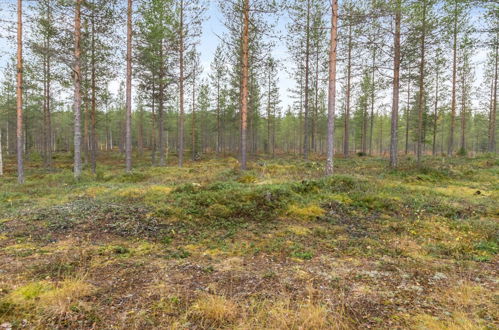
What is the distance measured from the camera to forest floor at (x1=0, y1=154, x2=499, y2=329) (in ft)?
10.2

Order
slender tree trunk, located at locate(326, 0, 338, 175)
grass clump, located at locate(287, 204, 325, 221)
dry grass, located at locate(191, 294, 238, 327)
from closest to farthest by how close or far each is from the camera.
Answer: dry grass, located at locate(191, 294, 238, 327) < grass clump, located at locate(287, 204, 325, 221) < slender tree trunk, located at locate(326, 0, 338, 175)

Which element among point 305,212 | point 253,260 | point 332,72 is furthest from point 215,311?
point 332,72

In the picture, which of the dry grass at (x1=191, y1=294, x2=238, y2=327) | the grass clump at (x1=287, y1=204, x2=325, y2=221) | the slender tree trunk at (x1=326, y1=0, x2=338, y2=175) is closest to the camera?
the dry grass at (x1=191, y1=294, x2=238, y2=327)

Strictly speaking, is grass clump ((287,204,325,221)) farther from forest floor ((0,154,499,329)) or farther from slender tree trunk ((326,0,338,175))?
slender tree trunk ((326,0,338,175))

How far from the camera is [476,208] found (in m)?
8.16

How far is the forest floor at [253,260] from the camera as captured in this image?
10.2ft

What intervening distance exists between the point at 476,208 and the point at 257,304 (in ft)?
28.6

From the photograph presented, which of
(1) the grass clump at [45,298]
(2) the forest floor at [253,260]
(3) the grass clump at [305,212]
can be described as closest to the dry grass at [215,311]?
(2) the forest floor at [253,260]

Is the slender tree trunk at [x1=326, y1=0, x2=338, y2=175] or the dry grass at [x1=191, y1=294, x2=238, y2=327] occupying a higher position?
the slender tree trunk at [x1=326, y1=0, x2=338, y2=175]

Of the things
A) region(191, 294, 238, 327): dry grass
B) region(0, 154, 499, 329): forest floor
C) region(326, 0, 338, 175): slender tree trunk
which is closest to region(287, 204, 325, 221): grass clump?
region(0, 154, 499, 329): forest floor

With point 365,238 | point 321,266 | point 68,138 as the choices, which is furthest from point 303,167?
point 68,138

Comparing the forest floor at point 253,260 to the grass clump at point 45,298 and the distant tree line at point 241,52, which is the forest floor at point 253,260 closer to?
the grass clump at point 45,298

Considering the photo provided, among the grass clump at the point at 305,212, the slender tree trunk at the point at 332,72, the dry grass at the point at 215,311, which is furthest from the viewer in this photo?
the slender tree trunk at the point at 332,72

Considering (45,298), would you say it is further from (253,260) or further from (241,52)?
(241,52)
